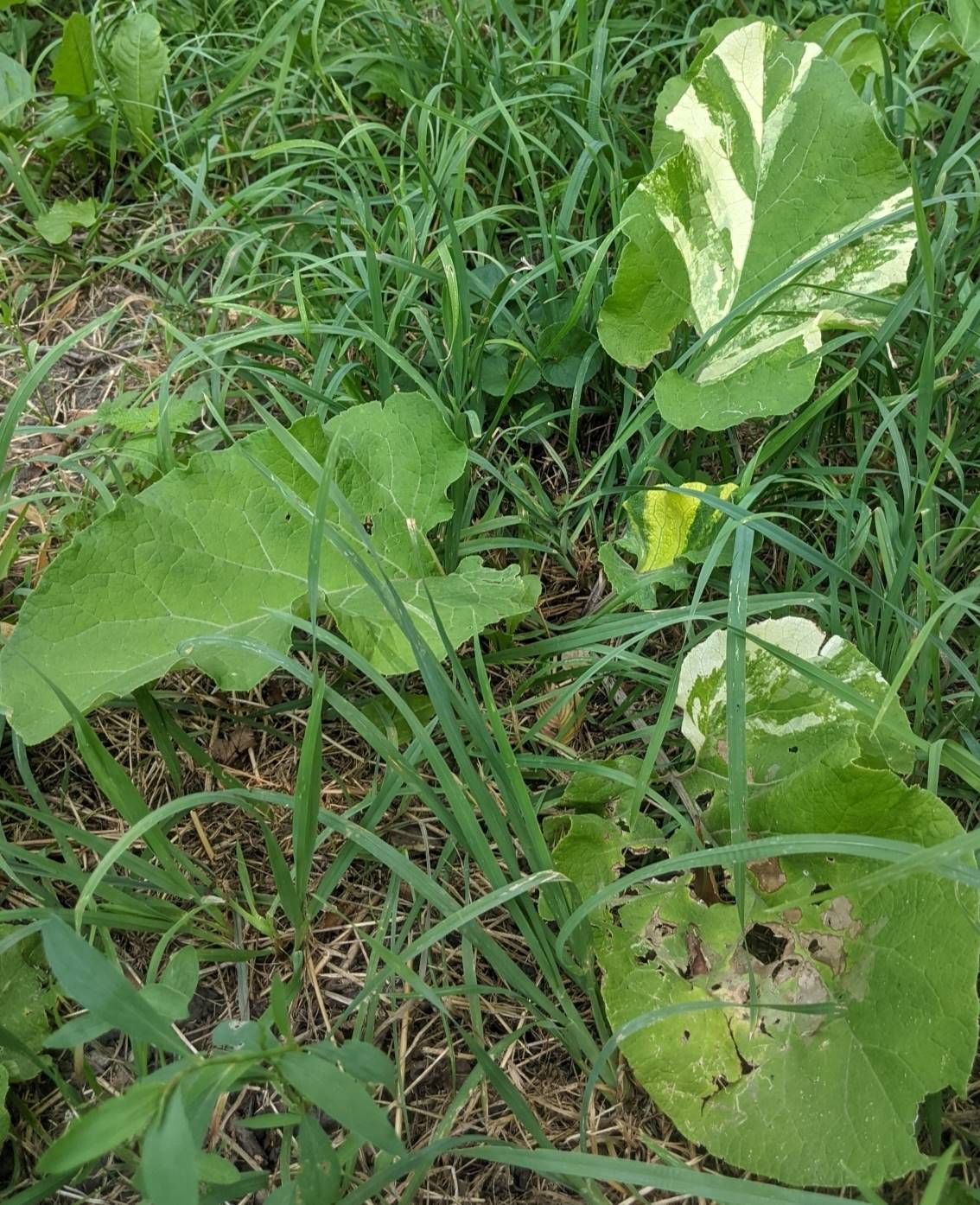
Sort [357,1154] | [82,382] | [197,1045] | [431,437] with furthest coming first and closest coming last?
1. [82,382]
2. [431,437]
3. [197,1045]
4. [357,1154]

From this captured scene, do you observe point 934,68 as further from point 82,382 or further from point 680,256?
point 82,382

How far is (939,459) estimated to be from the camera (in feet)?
4.50

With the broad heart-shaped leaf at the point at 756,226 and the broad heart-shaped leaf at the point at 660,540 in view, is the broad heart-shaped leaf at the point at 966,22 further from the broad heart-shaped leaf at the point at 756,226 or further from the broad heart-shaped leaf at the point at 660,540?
the broad heart-shaped leaf at the point at 660,540

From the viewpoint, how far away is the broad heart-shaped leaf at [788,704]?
1.27 m

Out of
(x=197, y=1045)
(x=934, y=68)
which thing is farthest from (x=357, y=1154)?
(x=934, y=68)

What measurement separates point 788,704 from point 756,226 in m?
0.83

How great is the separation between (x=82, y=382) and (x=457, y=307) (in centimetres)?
87

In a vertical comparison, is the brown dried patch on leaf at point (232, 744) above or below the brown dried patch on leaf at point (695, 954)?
above

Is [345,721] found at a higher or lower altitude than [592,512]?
lower

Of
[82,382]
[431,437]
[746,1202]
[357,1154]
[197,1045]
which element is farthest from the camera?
[82,382]

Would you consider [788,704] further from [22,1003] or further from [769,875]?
[22,1003]

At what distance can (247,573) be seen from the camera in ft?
4.62

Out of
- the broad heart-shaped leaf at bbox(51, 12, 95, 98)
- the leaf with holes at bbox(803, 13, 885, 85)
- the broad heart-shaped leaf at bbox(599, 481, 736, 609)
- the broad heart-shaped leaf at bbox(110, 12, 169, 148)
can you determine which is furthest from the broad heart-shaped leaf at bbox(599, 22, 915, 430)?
the broad heart-shaped leaf at bbox(51, 12, 95, 98)

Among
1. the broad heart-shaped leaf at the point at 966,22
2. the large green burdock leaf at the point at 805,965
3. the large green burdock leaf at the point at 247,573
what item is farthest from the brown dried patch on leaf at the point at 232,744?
the broad heart-shaped leaf at the point at 966,22
